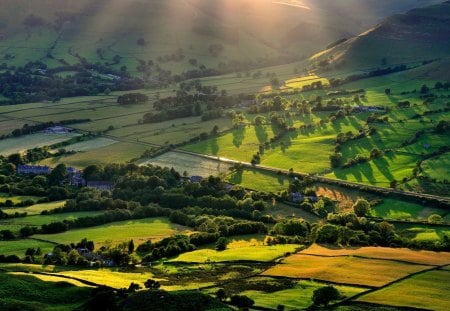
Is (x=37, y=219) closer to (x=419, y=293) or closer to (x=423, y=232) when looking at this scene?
(x=423, y=232)

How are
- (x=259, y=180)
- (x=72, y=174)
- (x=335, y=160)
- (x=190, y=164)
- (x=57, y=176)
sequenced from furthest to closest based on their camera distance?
(x=190, y=164), (x=72, y=174), (x=335, y=160), (x=57, y=176), (x=259, y=180)

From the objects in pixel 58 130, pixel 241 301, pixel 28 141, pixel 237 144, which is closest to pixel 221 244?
pixel 241 301

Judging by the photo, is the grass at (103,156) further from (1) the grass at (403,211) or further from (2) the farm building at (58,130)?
(1) the grass at (403,211)

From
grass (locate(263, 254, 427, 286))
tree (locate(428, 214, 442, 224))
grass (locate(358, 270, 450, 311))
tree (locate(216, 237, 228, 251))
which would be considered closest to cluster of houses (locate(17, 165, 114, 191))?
tree (locate(216, 237, 228, 251))

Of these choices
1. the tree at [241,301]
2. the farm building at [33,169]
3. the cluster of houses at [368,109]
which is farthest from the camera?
the cluster of houses at [368,109]

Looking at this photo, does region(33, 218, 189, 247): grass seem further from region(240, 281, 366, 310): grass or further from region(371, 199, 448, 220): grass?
region(371, 199, 448, 220): grass

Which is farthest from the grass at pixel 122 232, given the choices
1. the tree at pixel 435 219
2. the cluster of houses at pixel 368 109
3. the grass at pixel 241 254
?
the cluster of houses at pixel 368 109
